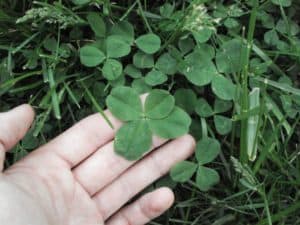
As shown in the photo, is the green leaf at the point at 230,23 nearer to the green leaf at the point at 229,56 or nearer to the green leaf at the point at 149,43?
the green leaf at the point at 229,56

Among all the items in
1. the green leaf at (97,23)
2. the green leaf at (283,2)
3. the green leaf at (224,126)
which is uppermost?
the green leaf at (97,23)

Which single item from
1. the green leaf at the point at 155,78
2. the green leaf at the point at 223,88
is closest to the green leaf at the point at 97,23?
the green leaf at the point at 155,78

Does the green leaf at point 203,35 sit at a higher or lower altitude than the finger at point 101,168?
higher

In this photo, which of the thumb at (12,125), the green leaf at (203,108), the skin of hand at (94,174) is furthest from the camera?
the green leaf at (203,108)

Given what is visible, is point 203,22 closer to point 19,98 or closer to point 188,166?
point 188,166

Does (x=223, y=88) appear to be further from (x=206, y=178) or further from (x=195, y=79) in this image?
(x=206, y=178)

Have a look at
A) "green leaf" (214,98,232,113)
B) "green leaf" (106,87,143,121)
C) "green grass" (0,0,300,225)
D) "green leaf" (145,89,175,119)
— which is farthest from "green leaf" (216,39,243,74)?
"green leaf" (106,87,143,121)

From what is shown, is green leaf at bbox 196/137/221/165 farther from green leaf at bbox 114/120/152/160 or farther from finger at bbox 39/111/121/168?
finger at bbox 39/111/121/168
